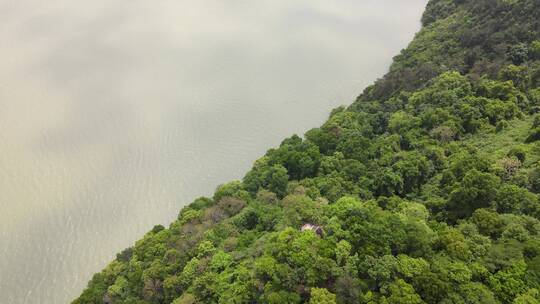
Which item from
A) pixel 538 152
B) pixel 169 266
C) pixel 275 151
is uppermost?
→ pixel 275 151

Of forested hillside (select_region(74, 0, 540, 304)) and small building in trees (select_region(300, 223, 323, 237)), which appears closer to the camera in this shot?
forested hillside (select_region(74, 0, 540, 304))

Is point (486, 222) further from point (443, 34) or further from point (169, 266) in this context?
point (443, 34)

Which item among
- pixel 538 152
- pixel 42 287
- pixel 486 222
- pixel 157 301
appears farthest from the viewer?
pixel 42 287

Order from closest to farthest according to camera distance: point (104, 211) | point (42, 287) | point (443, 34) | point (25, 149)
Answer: point (42, 287) → point (104, 211) → point (25, 149) → point (443, 34)

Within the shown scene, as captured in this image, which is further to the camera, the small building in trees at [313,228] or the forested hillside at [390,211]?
the small building in trees at [313,228]

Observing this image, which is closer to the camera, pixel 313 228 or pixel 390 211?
pixel 313 228

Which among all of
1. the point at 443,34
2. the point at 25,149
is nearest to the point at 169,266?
the point at 25,149

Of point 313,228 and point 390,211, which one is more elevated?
point 313,228

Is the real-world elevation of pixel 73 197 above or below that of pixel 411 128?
above
